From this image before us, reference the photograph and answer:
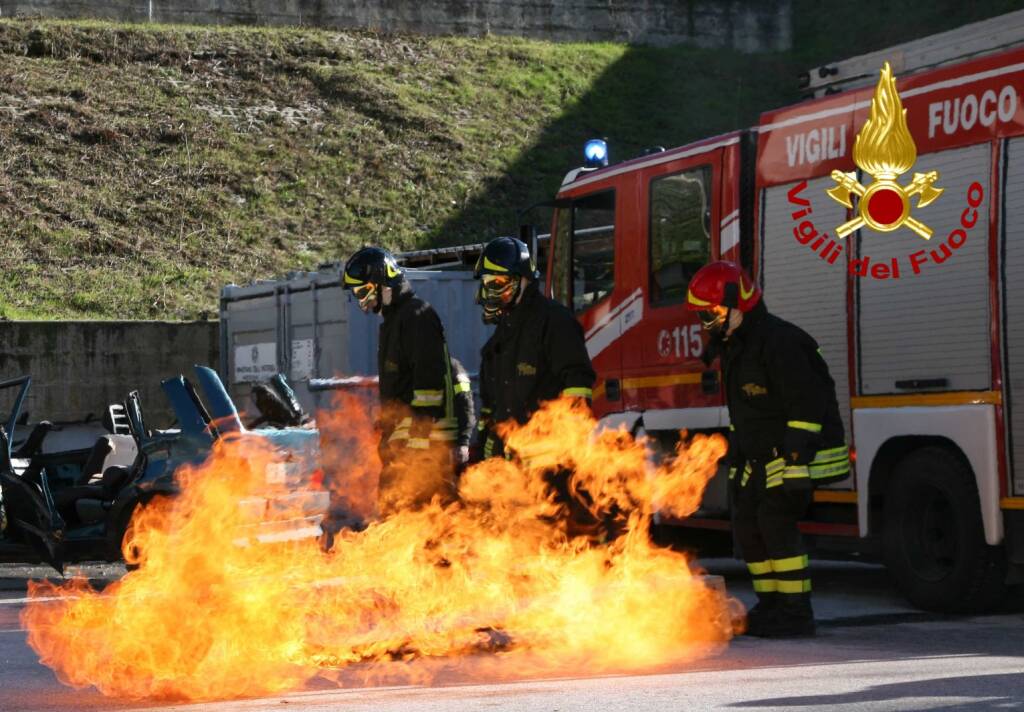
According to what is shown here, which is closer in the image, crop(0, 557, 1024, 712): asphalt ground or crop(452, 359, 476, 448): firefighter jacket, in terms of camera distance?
crop(0, 557, 1024, 712): asphalt ground

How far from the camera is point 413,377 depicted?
960 centimetres

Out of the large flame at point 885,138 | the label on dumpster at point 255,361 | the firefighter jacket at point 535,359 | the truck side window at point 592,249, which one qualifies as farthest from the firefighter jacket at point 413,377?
the label on dumpster at point 255,361

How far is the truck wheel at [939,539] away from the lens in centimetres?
935

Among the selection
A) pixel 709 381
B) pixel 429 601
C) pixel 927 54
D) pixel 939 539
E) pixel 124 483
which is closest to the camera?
pixel 429 601

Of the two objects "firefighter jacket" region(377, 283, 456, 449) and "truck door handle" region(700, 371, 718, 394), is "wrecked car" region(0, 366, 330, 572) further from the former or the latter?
"truck door handle" region(700, 371, 718, 394)

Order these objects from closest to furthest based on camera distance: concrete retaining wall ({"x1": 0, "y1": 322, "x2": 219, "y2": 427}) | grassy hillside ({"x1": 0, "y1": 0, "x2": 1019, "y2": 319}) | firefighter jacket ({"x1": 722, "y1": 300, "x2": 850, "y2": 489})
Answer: firefighter jacket ({"x1": 722, "y1": 300, "x2": 850, "y2": 489})
concrete retaining wall ({"x1": 0, "y1": 322, "x2": 219, "y2": 427})
grassy hillside ({"x1": 0, "y1": 0, "x2": 1019, "y2": 319})

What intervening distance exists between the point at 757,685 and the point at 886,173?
4.04 m

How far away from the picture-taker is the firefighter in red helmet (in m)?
8.39

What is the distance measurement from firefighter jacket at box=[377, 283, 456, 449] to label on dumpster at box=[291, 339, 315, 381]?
9575 mm

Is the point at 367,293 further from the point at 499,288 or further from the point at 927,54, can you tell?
the point at 927,54

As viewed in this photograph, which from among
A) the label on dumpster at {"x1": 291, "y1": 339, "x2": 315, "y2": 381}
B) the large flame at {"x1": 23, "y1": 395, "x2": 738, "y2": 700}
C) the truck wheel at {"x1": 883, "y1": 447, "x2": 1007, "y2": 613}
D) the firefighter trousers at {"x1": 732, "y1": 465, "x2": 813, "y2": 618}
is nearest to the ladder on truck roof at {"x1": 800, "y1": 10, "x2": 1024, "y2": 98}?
the truck wheel at {"x1": 883, "y1": 447, "x2": 1007, "y2": 613}

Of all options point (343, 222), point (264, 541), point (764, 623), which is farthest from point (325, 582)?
point (343, 222)

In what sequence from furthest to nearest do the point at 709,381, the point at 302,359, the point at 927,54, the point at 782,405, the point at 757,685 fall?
the point at 302,359
the point at 709,381
the point at 927,54
the point at 782,405
the point at 757,685

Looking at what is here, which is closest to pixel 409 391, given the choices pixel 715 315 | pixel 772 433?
pixel 715 315
